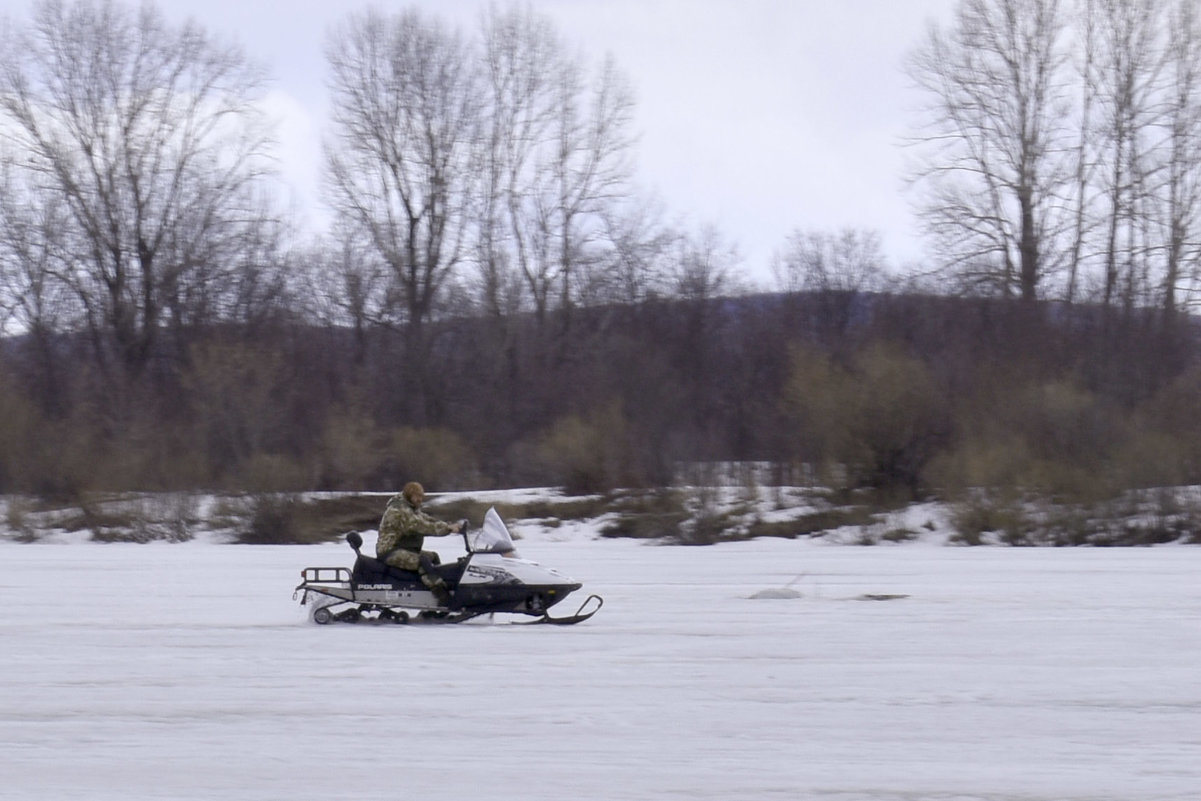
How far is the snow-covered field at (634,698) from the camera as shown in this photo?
695 cm

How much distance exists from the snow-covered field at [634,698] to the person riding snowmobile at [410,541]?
50 centimetres

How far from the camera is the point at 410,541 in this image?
516 inches

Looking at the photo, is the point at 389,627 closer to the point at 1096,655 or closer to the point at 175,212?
the point at 1096,655

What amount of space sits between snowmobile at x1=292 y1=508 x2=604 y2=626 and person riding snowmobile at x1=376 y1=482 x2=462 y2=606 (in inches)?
2.6

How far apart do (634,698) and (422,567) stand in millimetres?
4373

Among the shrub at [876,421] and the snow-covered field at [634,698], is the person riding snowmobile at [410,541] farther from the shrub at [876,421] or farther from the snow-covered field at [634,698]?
the shrub at [876,421]

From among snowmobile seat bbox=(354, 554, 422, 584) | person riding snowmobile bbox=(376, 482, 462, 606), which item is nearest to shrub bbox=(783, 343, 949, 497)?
person riding snowmobile bbox=(376, 482, 462, 606)

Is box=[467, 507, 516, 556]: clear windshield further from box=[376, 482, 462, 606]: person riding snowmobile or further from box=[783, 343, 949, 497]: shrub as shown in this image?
box=[783, 343, 949, 497]: shrub

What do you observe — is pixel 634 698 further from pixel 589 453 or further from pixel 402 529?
pixel 589 453

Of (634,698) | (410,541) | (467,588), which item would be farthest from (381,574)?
(634,698)

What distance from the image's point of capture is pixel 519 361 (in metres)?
46.3

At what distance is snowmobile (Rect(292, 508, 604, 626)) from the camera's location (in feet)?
42.4

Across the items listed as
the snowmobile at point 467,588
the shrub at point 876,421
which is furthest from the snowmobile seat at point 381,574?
the shrub at point 876,421

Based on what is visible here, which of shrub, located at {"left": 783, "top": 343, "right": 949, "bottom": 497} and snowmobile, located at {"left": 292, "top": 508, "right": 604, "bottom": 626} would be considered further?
shrub, located at {"left": 783, "top": 343, "right": 949, "bottom": 497}
